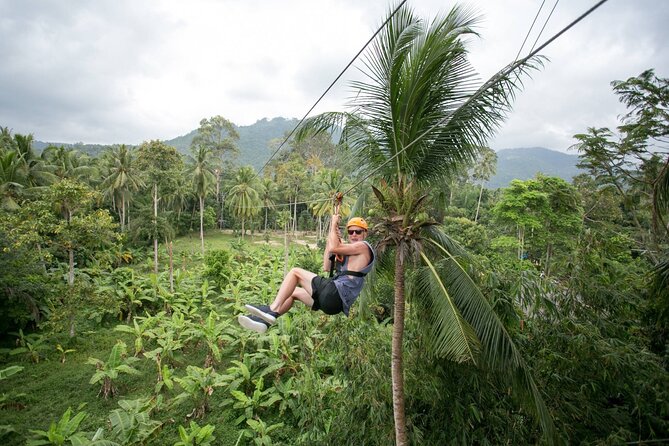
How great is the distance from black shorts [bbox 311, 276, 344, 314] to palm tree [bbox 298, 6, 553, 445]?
2.61ft

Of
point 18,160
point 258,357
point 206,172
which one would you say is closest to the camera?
point 258,357

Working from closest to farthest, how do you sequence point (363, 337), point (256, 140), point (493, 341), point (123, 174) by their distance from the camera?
point (493, 341) < point (363, 337) < point (123, 174) < point (256, 140)

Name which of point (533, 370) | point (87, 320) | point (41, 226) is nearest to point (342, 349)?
Result: point (533, 370)

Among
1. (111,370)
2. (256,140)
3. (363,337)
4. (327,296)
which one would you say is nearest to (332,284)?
(327,296)

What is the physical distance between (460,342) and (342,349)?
7.96 ft

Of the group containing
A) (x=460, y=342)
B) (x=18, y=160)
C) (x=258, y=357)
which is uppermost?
(x=18, y=160)

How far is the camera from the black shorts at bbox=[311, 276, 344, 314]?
3.37 meters

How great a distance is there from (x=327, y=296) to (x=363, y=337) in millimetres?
1983

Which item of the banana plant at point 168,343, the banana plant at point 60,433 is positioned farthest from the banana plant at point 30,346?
the banana plant at point 60,433

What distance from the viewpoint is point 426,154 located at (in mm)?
4258

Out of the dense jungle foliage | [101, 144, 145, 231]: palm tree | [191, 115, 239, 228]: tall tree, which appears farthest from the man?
[191, 115, 239, 228]: tall tree

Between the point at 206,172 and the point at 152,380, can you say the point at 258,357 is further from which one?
the point at 206,172

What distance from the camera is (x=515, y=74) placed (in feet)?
11.7

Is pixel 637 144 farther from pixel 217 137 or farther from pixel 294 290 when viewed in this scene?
pixel 217 137
